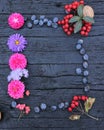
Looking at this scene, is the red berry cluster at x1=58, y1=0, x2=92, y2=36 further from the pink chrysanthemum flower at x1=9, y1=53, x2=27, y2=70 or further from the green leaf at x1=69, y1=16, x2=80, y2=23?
the pink chrysanthemum flower at x1=9, y1=53, x2=27, y2=70

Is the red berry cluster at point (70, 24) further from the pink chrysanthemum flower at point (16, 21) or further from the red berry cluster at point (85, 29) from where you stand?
the pink chrysanthemum flower at point (16, 21)

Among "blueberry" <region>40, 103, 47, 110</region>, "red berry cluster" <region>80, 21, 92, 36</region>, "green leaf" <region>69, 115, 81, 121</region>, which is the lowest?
"green leaf" <region>69, 115, 81, 121</region>

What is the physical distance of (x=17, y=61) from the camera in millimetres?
1568

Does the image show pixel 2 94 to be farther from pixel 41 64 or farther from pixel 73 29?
pixel 73 29

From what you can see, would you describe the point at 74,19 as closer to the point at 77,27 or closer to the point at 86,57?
the point at 77,27

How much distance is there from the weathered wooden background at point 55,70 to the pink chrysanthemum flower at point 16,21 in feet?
0.07

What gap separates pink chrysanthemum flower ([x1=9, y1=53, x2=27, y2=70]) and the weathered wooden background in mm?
28

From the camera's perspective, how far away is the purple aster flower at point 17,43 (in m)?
1.58

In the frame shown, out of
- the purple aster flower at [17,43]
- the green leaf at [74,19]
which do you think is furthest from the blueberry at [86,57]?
the purple aster flower at [17,43]

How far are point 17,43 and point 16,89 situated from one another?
19 centimetres

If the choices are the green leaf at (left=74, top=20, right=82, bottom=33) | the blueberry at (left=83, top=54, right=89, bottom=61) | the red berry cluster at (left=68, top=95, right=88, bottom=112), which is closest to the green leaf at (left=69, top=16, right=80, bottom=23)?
the green leaf at (left=74, top=20, right=82, bottom=33)

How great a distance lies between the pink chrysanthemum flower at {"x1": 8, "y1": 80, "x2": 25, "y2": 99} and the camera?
1.55 m

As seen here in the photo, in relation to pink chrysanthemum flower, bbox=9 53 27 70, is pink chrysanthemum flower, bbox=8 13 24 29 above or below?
above

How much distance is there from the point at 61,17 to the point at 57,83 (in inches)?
11.1
